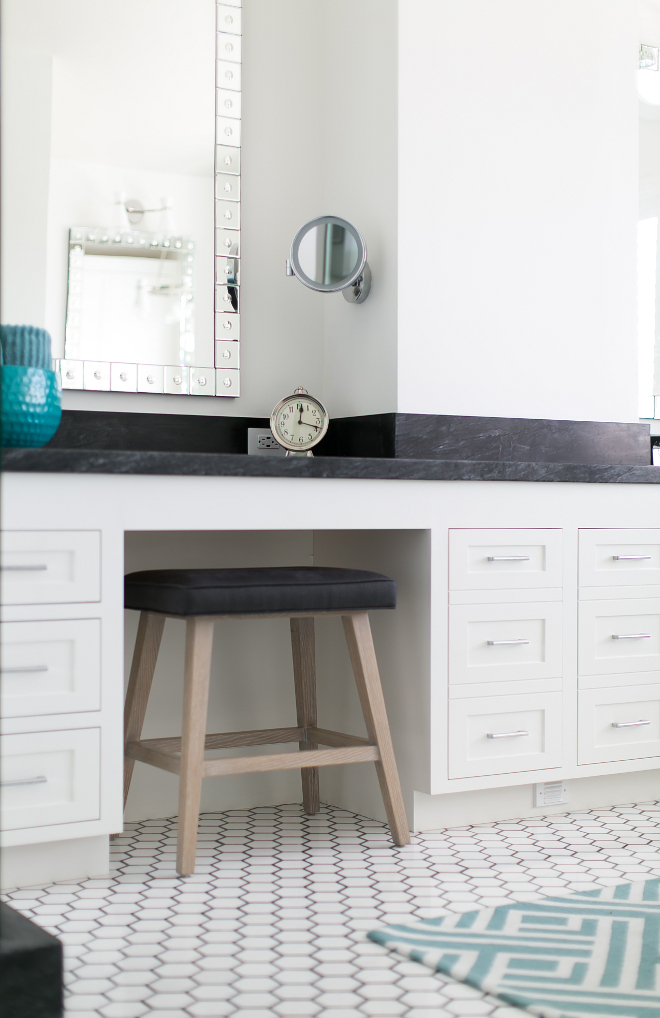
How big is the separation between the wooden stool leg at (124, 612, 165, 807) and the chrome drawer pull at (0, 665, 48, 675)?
0.41 metres

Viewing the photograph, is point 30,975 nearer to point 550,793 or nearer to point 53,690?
point 53,690

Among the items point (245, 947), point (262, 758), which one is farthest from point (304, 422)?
point (245, 947)

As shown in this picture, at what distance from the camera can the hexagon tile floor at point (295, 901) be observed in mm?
1471

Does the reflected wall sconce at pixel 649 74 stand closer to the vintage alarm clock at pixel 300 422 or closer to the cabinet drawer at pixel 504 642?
the vintage alarm clock at pixel 300 422

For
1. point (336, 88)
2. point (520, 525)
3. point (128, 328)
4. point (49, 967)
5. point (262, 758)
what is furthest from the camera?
point (336, 88)

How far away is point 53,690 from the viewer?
1.89 m

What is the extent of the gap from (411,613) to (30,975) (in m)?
1.25

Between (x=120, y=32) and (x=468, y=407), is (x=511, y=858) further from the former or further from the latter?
(x=120, y=32)

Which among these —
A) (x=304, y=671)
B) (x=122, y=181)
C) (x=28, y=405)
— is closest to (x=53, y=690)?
(x=28, y=405)

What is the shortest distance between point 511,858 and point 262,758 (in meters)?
0.59

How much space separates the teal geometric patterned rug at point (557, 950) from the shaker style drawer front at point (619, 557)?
2.63ft

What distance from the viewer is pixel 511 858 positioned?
2166mm

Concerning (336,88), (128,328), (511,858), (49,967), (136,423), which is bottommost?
(511,858)

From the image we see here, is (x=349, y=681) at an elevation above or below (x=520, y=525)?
below
